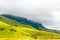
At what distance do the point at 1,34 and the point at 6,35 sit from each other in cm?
883

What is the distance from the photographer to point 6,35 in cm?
15388

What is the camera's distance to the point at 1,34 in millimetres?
160750

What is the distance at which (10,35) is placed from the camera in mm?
154625

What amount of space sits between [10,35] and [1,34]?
10870 mm

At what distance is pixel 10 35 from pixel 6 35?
3524 mm
